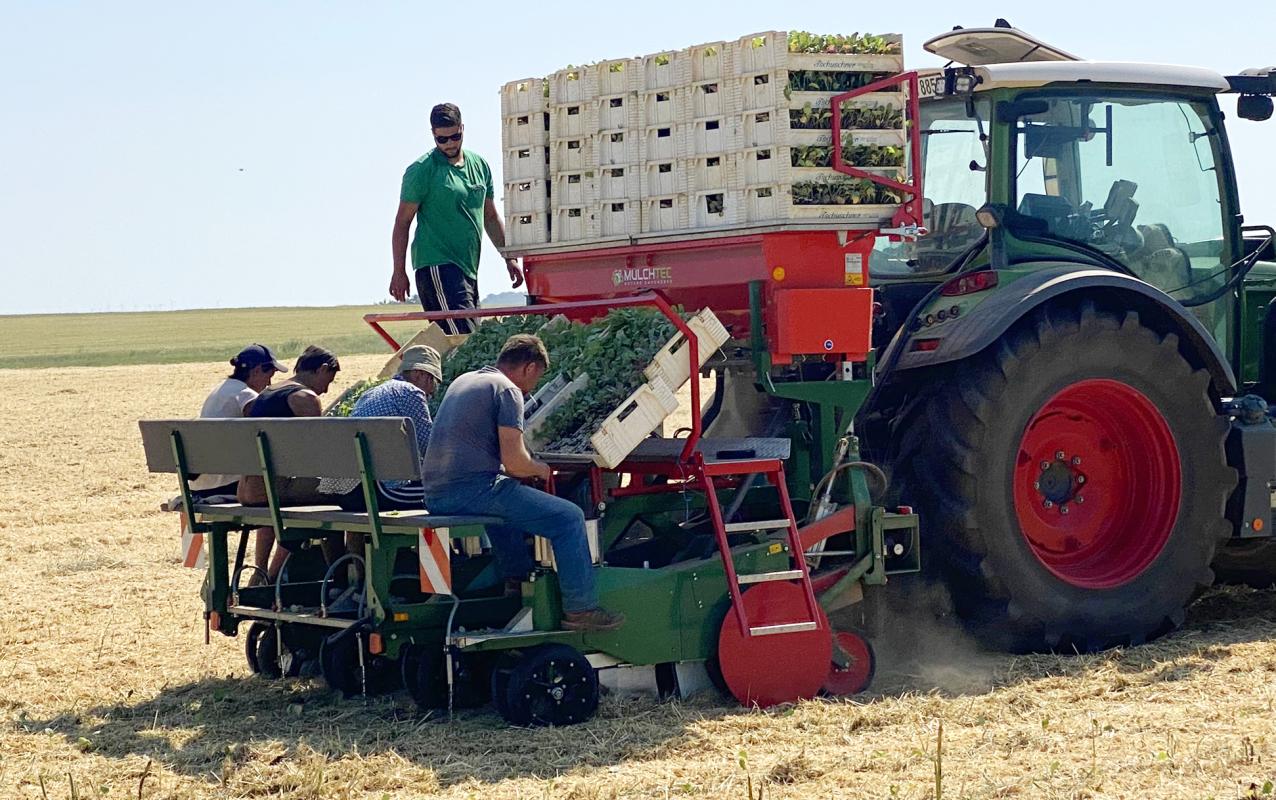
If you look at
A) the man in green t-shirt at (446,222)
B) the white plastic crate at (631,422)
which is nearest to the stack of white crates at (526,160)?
the man in green t-shirt at (446,222)

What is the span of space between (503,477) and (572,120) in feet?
7.58

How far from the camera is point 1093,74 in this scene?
313 inches

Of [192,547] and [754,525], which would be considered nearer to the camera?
[754,525]

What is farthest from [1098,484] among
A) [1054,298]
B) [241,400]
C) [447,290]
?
[241,400]

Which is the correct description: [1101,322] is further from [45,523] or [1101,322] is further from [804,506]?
[45,523]

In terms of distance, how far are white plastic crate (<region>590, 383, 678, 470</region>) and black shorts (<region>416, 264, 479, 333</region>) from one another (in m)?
2.23

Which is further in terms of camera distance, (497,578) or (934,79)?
(934,79)

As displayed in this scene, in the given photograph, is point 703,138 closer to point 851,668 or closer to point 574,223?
point 574,223

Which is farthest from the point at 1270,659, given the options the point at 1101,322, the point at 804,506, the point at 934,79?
the point at 934,79

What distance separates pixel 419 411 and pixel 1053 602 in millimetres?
2876

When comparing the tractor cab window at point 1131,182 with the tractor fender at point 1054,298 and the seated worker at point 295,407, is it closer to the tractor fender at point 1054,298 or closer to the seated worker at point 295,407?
the tractor fender at point 1054,298

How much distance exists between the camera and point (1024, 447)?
768cm

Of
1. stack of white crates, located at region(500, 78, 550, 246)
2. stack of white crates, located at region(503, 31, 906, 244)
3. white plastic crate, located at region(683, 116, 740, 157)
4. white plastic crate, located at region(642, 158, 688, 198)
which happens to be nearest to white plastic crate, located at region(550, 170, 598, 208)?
stack of white crates, located at region(503, 31, 906, 244)

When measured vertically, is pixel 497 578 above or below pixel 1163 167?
below
